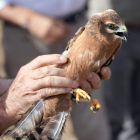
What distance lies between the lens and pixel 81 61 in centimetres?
235

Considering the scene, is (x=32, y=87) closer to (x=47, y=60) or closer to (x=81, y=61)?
Result: (x=47, y=60)

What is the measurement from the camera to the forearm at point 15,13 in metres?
3.62

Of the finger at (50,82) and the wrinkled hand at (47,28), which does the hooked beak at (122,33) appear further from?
the wrinkled hand at (47,28)

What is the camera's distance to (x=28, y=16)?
11.9ft

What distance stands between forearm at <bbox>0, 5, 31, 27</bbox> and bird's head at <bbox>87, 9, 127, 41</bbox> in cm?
153

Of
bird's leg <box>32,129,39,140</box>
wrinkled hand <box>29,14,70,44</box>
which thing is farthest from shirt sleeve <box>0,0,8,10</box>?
bird's leg <box>32,129,39,140</box>

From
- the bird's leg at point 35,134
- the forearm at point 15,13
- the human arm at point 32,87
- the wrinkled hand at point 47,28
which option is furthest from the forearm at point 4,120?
the forearm at point 15,13

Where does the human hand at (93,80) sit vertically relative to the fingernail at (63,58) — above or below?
below

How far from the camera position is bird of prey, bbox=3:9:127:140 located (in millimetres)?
2301

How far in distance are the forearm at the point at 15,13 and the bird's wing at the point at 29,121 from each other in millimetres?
1756

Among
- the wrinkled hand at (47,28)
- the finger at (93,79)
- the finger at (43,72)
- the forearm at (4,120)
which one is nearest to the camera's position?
the finger at (43,72)

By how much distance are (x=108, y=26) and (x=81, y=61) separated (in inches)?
17.7

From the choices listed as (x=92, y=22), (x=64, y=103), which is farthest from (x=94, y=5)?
(x=64, y=103)

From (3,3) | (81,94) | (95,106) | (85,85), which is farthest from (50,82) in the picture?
(3,3)
